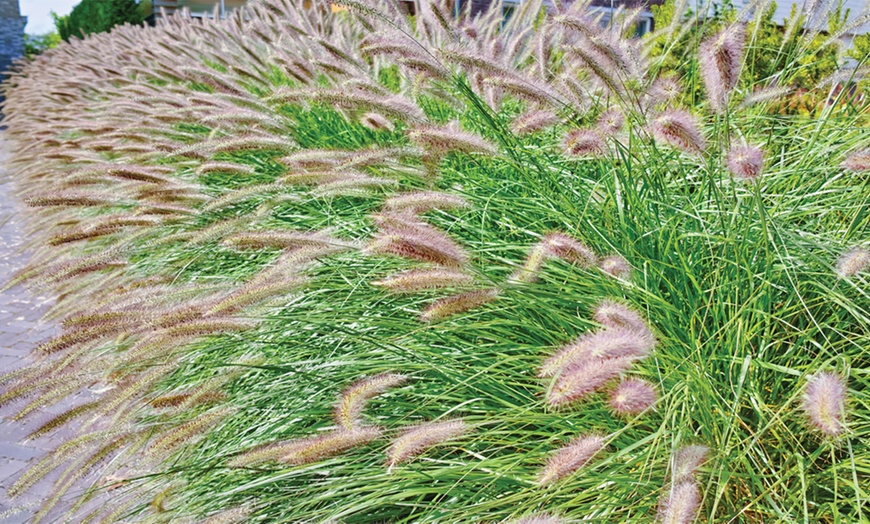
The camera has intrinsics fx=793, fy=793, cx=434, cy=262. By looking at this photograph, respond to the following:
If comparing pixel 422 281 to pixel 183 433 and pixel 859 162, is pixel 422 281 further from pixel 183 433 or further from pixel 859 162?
pixel 859 162

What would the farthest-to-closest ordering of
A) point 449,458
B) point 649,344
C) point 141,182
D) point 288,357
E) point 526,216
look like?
point 141,182 < point 526,216 < point 288,357 < point 449,458 < point 649,344

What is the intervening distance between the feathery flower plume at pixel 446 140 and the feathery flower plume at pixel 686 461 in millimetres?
1033

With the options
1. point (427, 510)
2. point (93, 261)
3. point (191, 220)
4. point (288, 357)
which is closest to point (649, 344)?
point (427, 510)

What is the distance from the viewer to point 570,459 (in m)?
1.42

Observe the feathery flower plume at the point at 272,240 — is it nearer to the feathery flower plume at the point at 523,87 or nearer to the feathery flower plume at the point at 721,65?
the feathery flower plume at the point at 523,87

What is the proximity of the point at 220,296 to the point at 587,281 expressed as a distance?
1001 millimetres

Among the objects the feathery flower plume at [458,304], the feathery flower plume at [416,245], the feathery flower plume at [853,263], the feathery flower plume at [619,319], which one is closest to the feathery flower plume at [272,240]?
the feathery flower plume at [416,245]

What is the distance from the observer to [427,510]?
183 centimetres

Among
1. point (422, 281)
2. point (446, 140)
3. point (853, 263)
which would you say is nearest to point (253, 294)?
point (422, 281)

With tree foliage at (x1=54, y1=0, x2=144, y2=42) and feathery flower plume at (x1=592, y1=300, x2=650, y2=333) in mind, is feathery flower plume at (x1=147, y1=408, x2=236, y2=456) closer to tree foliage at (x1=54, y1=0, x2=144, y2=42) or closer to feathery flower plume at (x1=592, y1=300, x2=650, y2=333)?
feathery flower plume at (x1=592, y1=300, x2=650, y2=333)

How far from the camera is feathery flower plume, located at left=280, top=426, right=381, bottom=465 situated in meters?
1.65

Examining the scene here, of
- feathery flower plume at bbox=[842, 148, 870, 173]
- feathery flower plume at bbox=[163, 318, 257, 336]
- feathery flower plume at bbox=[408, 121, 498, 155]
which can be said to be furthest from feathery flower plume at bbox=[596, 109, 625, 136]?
feathery flower plume at bbox=[163, 318, 257, 336]

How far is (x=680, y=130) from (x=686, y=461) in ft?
2.64

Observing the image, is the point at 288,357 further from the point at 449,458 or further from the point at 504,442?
the point at 504,442
